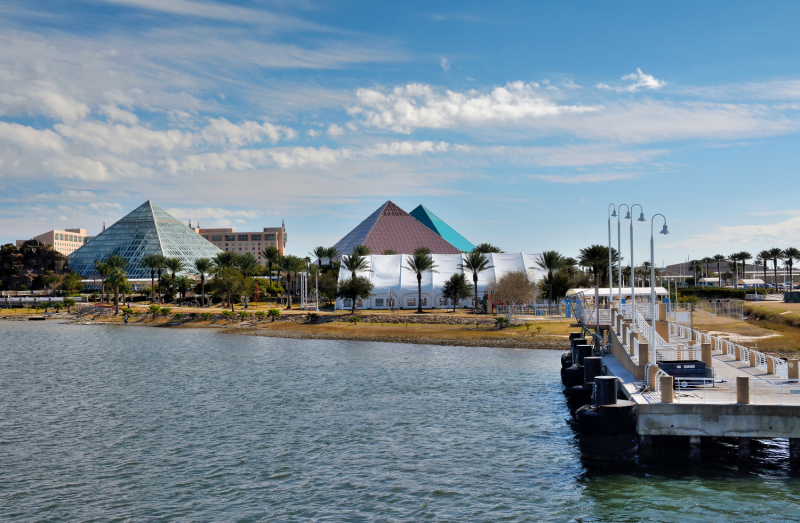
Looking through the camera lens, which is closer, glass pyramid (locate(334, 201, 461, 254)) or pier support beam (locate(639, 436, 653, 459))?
pier support beam (locate(639, 436, 653, 459))

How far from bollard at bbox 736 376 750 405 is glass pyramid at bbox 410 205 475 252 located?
136 m

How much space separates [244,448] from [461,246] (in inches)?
5372

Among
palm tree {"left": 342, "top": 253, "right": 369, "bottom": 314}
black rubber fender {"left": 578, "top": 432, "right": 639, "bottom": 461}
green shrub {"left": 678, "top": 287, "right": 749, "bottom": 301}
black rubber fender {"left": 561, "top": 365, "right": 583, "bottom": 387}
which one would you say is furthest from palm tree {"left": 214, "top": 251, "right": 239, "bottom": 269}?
black rubber fender {"left": 578, "top": 432, "right": 639, "bottom": 461}

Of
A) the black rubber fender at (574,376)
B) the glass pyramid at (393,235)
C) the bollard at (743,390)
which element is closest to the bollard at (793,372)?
the bollard at (743,390)

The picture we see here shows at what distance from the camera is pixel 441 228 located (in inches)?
6363

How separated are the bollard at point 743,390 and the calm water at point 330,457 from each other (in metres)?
2.56

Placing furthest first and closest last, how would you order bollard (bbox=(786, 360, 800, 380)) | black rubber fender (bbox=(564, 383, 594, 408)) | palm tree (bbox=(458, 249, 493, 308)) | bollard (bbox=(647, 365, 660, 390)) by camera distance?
palm tree (bbox=(458, 249, 493, 308)), black rubber fender (bbox=(564, 383, 594, 408)), bollard (bbox=(786, 360, 800, 380)), bollard (bbox=(647, 365, 660, 390))

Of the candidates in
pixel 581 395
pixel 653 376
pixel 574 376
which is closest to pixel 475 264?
pixel 574 376

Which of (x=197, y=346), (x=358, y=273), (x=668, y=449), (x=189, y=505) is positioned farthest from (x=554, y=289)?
(x=189, y=505)

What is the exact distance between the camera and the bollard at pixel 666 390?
2159cm

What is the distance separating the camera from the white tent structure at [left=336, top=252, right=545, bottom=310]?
3880 inches

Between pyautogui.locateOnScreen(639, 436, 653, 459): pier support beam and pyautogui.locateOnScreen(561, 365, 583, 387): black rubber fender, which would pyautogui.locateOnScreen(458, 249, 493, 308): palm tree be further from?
pyautogui.locateOnScreen(639, 436, 653, 459): pier support beam

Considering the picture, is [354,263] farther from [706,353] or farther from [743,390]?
[743,390]

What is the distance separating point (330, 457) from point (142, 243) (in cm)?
15490
